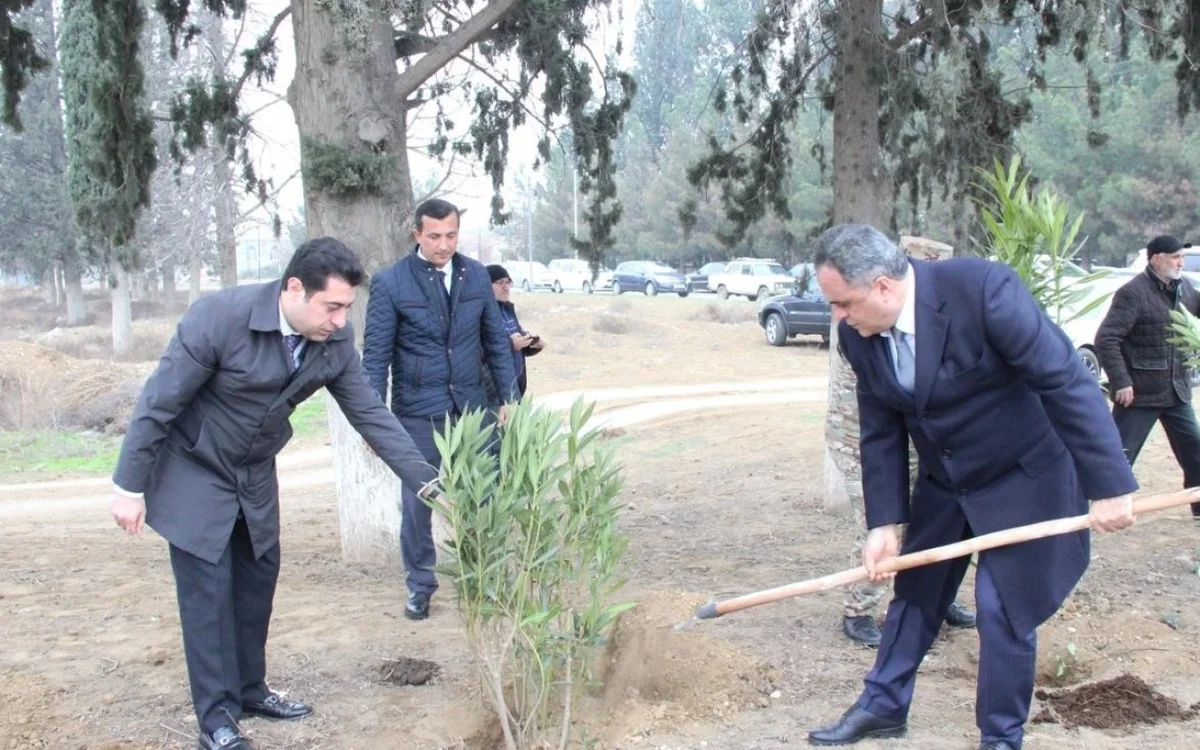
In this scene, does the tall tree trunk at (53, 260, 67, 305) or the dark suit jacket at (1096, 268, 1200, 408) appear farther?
the tall tree trunk at (53, 260, 67, 305)

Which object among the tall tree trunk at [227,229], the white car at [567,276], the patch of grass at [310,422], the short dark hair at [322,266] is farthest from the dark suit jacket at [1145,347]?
the white car at [567,276]

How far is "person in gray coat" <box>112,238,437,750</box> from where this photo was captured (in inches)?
144

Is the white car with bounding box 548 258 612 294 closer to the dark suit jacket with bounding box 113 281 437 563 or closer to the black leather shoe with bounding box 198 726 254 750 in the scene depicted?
the dark suit jacket with bounding box 113 281 437 563

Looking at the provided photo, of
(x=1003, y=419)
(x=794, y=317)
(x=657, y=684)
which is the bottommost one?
(x=657, y=684)

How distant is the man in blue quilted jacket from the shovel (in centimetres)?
208

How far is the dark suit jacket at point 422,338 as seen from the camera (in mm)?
5355

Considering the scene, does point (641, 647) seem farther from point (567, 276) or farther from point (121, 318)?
point (567, 276)

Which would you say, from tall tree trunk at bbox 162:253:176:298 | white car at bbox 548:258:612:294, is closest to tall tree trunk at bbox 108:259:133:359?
tall tree trunk at bbox 162:253:176:298

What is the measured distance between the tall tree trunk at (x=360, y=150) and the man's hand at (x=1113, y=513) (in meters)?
4.24

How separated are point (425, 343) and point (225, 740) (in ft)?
7.04

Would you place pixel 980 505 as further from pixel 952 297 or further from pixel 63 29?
pixel 63 29

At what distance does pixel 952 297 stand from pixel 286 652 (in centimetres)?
327

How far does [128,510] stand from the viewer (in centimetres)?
362

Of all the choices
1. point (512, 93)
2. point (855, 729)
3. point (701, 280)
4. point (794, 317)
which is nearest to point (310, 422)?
point (512, 93)
